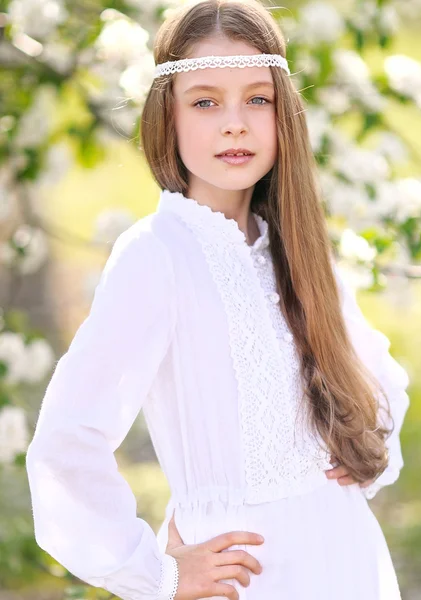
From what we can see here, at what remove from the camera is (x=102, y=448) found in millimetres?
1530

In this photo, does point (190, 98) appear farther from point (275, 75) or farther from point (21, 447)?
point (21, 447)

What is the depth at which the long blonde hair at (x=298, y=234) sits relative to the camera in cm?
174

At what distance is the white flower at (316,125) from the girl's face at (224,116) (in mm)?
1038

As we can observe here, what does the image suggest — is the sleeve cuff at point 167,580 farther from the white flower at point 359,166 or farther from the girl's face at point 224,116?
the white flower at point 359,166

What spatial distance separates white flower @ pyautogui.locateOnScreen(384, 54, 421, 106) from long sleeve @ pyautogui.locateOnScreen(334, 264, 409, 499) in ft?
3.65

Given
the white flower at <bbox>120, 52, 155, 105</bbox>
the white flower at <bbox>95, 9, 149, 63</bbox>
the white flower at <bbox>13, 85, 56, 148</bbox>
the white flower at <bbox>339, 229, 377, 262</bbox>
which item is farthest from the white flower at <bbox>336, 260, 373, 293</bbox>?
the white flower at <bbox>13, 85, 56, 148</bbox>

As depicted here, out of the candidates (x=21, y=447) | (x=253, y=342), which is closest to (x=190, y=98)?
(x=253, y=342)

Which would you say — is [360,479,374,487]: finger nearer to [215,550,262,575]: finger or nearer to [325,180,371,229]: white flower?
[215,550,262,575]: finger

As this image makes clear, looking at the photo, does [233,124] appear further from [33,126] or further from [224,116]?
[33,126]

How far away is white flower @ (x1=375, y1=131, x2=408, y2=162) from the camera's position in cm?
298

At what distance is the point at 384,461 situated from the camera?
1.88m

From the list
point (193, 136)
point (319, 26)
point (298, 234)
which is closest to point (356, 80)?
point (319, 26)

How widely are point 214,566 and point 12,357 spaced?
1409 millimetres

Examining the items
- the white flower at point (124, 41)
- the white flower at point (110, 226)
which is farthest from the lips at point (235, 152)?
the white flower at point (110, 226)
